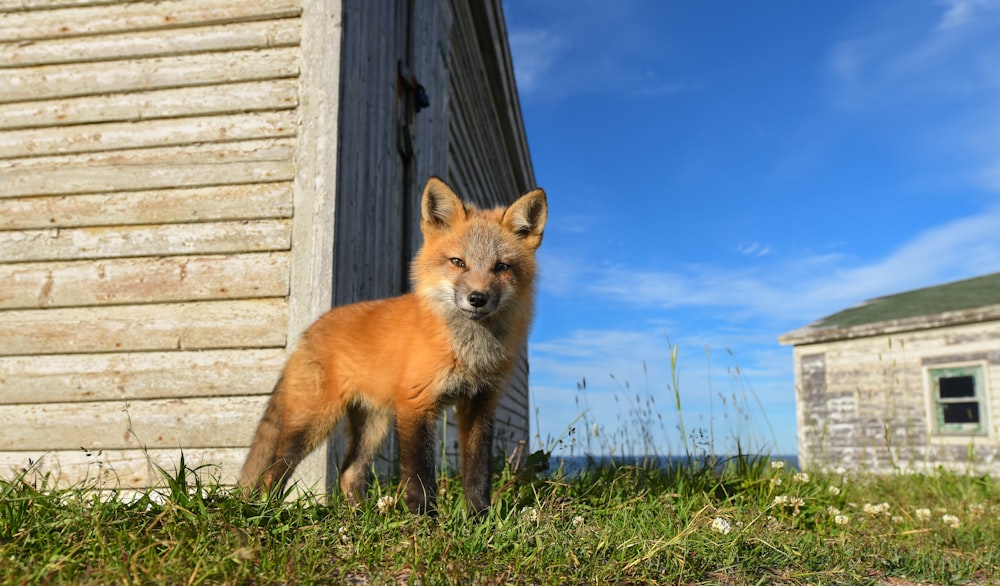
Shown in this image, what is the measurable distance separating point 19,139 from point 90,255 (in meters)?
1.47

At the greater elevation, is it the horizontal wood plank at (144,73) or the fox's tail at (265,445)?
the horizontal wood plank at (144,73)

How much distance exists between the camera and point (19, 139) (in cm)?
613

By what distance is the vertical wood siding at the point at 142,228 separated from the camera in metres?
5.35

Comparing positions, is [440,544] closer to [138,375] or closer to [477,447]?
[477,447]

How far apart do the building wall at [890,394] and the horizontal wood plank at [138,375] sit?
12939 millimetres

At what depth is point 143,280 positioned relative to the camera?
5617 mm

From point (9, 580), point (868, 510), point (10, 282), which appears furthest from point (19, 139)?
point (868, 510)

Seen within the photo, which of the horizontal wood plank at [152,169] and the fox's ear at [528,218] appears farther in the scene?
the horizontal wood plank at [152,169]

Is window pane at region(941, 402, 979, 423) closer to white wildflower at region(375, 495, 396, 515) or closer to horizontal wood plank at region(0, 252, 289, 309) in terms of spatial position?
horizontal wood plank at region(0, 252, 289, 309)

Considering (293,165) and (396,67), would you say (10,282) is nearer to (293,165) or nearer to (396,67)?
(293,165)

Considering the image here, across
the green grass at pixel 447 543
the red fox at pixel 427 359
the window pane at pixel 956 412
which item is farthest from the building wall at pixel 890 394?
the red fox at pixel 427 359

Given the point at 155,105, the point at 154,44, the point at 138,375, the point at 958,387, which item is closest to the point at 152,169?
the point at 155,105

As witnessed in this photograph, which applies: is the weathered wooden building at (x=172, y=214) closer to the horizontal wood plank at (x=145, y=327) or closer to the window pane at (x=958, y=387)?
the horizontal wood plank at (x=145, y=327)

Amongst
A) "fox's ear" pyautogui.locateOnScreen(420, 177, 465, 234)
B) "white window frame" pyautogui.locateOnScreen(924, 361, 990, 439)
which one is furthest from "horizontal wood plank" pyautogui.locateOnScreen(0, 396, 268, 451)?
"white window frame" pyautogui.locateOnScreen(924, 361, 990, 439)
